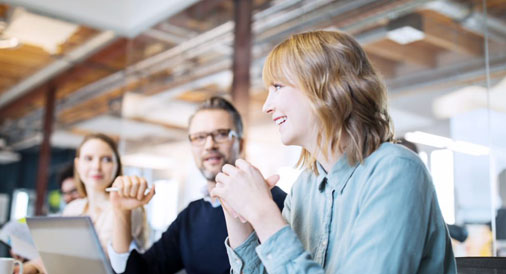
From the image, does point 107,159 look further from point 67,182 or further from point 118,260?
point 67,182

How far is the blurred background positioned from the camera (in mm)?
2496

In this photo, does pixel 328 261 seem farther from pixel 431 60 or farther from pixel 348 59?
pixel 431 60

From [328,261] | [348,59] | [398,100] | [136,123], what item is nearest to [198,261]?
Answer: [328,261]

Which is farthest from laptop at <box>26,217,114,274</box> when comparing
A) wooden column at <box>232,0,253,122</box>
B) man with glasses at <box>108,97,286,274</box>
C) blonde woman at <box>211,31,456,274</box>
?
wooden column at <box>232,0,253,122</box>

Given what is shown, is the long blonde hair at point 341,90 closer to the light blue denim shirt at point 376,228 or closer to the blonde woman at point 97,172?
the light blue denim shirt at point 376,228

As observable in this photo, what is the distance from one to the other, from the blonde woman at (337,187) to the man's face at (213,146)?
88 cm

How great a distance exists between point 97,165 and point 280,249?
73.7 inches

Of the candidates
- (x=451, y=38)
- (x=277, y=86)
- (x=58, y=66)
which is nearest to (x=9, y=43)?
(x=58, y=66)

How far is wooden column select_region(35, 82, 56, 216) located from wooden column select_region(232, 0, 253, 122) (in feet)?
13.8

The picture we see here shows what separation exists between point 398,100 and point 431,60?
278 millimetres

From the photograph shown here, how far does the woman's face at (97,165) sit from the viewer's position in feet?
8.54

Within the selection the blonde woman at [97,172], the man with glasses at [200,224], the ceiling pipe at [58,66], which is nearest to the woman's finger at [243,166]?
the man with glasses at [200,224]

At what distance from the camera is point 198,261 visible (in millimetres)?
1954

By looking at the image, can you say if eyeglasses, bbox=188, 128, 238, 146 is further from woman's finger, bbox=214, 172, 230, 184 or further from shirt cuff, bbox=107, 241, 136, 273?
woman's finger, bbox=214, 172, 230, 184
